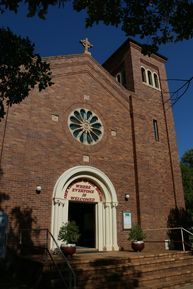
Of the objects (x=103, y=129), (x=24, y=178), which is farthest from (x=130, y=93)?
(x=24, y=178)

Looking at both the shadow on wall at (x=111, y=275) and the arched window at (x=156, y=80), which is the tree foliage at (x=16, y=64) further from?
the arched window at (x=156, y=80)

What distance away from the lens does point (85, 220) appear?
53.5ft

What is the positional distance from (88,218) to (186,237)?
5.54 metres

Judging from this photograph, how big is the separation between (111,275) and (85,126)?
26.6 feet

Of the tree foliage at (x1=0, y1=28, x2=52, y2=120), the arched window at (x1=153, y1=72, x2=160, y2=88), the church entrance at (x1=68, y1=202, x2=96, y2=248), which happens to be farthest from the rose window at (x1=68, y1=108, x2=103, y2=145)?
the tree foliage at (x1=0, y1=28, x2=52, y2=120)

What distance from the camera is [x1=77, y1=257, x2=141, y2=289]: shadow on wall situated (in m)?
8.24

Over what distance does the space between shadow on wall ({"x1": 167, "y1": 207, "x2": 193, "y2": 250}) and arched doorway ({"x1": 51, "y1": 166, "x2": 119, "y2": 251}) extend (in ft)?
11.7

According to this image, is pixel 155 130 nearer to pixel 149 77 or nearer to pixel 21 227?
pixel 149 77

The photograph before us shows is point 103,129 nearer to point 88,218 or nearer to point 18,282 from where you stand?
point 88,218

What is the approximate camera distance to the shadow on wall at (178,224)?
598 inches

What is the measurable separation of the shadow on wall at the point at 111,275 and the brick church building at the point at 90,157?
332 centimetres

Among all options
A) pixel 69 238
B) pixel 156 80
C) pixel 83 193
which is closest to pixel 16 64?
pixel 69 238

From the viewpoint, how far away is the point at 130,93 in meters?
17.7

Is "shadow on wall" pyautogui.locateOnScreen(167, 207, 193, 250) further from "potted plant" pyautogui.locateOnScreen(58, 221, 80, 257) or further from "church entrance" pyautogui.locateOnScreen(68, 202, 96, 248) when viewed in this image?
"potted plant" pyautogui.locateOnScreen(58, 221, 80, 257)
